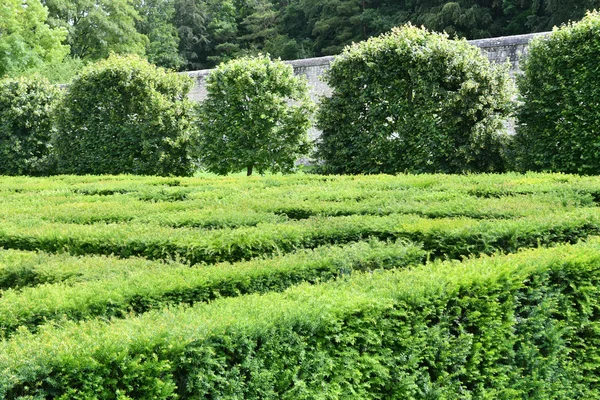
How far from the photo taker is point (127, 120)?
16469 mm

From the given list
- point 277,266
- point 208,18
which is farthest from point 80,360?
point 208,18

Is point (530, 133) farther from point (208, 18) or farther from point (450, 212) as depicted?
point (208, 18)

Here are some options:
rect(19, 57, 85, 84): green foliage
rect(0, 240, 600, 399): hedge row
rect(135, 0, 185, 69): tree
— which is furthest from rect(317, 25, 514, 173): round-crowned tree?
rect(135, 0, 185, 69): tree

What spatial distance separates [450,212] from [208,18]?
52.2m

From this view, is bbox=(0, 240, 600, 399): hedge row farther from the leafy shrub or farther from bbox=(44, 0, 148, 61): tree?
bbox=(44, 0, 148, 61): tree

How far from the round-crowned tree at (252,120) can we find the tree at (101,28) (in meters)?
35.2

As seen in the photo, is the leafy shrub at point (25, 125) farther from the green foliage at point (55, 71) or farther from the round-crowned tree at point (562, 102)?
the green foliage at point (55, 71)

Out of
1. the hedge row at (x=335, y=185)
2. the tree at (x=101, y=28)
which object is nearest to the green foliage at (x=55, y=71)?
the tree at (x=101, y=28)

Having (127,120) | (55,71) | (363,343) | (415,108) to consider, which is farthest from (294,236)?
(55,71)

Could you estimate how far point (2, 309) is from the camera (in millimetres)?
3432

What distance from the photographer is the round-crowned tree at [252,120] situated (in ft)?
48.5

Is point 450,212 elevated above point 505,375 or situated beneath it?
elevated above

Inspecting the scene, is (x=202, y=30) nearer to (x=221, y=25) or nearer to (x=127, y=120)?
(x=221, y=25)

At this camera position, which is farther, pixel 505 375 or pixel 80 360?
pixel 505 375
